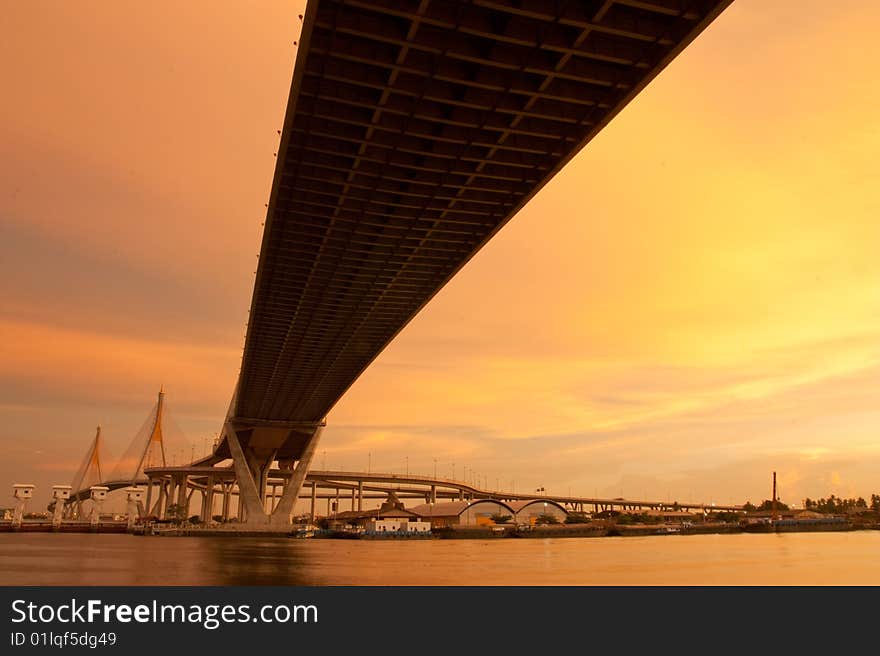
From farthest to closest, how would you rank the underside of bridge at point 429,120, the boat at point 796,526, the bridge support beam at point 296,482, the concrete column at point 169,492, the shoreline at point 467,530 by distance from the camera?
the concrete column at point 169,492 → the boat at point 796,526 → the shoreline at point 467,530 → the bridge support beam at point 296,482 → the underside of bridge at point 429,120

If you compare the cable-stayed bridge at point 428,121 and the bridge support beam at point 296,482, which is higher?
the cable-stayed bridge at point 428,121

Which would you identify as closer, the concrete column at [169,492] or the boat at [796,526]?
the boat at [796,526]

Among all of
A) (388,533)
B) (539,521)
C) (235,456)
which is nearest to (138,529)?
(235,456)

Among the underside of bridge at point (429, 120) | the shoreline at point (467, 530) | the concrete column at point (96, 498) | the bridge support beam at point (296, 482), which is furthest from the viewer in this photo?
the concrete column at point (96, 498)

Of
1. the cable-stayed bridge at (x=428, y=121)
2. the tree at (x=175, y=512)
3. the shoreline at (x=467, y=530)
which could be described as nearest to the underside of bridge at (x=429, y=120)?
the cable-stayed bridge at (x=428, y=121)

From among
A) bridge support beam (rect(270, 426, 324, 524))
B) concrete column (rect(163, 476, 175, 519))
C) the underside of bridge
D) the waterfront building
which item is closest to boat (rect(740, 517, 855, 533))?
the waterfront building

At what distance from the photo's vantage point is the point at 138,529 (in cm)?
11025

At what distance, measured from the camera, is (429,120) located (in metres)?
23.9

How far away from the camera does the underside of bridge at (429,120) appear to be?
19.3m

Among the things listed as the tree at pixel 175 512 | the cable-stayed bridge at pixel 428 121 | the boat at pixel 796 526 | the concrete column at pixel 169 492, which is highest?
the cable-stayed bridge at pixel 428 121

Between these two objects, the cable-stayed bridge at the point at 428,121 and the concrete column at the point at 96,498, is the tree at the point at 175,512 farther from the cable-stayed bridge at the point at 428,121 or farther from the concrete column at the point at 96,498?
the cable-stayed bridge at the point at 428,121

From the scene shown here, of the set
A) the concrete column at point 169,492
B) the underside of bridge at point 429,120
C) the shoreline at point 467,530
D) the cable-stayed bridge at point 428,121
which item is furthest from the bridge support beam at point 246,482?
the concrete column at point 169,492

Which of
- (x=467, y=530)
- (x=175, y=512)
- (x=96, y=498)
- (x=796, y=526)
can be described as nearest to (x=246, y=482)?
(x=467, y=530)
